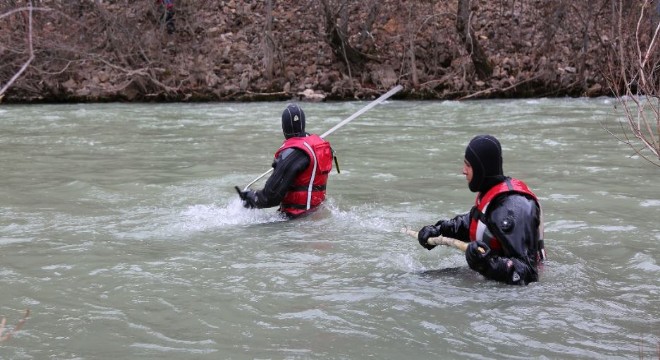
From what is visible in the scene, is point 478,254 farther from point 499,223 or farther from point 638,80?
point 638,80

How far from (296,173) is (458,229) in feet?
6.18

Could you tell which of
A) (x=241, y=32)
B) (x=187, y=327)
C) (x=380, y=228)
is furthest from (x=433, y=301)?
(x=241, y=32)

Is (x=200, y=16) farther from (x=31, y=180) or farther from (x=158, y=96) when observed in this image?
(x=31, y=180)

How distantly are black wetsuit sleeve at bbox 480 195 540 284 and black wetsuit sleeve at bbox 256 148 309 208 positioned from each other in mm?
2255

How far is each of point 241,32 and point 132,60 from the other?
3464mm

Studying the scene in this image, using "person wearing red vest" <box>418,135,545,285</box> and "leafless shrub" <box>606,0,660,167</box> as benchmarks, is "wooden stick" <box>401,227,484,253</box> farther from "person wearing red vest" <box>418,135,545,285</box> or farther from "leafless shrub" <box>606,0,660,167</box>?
"leafless shrub" <box>606,0,660,167</box>

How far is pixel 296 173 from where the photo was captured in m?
6.73

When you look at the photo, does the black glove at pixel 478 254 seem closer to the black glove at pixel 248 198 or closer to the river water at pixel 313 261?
the river water at pixel 313 261

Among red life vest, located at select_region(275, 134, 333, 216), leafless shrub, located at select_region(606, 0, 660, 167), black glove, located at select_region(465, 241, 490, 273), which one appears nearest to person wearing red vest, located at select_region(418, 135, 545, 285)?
black glove, located at select_region(465, 241, 490, 273)

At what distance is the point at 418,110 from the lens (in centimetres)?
1691

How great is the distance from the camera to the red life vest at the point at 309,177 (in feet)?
22.1

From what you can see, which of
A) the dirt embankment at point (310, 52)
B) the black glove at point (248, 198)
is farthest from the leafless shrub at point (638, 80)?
the dirt embankment at point (310, 52)

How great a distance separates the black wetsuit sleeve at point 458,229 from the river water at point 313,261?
0.32 meters

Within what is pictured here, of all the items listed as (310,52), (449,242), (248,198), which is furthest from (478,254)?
(310,52)
